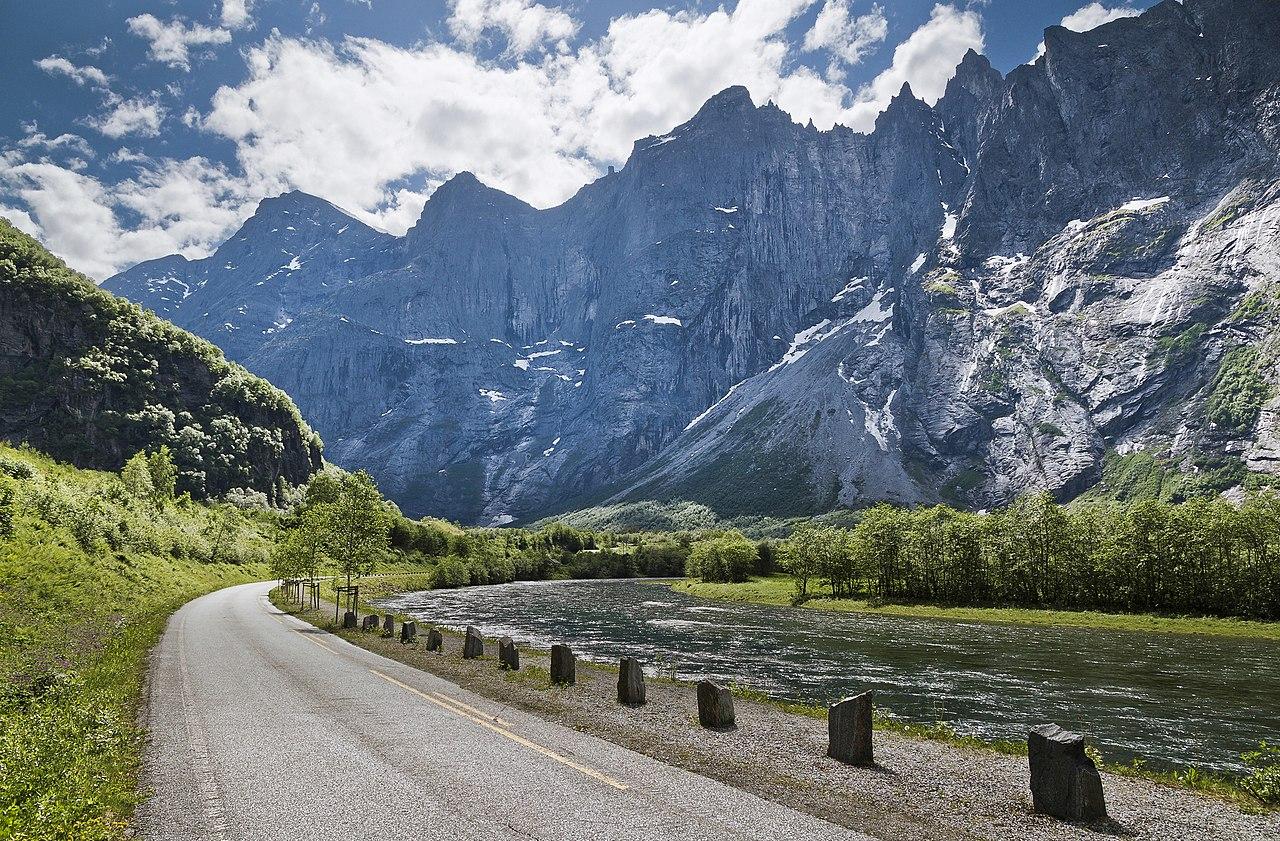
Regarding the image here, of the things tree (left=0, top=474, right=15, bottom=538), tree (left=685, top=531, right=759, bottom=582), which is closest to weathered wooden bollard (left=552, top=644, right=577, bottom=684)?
tree (left=0, top=474, right=15, bottom=538)

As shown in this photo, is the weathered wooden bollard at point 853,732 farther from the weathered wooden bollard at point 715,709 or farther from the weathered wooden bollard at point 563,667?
the weathered wooden bollard at point 563,667

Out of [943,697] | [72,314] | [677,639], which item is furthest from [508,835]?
[72,314]

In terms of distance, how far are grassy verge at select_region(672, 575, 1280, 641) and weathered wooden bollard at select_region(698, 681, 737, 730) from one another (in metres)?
74.9

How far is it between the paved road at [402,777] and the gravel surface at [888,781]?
3.21 ft

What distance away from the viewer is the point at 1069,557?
295 ft

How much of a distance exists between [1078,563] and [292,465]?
193 metres

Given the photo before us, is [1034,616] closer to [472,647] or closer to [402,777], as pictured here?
[472,647]

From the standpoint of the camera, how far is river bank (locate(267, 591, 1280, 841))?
11.5 meters

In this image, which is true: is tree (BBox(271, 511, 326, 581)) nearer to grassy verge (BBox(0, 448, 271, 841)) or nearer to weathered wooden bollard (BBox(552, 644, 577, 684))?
grassy verge (BBox(0, 448, 271, 841))

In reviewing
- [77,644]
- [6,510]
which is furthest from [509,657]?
[6,510]

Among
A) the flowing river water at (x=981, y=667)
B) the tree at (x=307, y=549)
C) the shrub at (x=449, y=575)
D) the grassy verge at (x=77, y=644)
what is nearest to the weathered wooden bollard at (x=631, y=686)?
the grassy verge at (x=77, y=644)

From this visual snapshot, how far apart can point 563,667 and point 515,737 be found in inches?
330

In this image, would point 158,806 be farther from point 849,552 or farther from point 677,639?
point 849,552

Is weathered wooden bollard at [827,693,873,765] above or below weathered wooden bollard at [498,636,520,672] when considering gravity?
above
